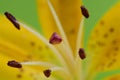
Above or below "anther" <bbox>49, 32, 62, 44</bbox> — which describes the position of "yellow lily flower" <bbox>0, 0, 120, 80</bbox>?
above

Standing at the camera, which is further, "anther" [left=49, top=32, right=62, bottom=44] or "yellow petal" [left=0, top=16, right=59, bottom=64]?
"yellow petal" [left=0, top=16, right=59, bottom=64]

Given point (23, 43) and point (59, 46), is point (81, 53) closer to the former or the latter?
point (59, 46)

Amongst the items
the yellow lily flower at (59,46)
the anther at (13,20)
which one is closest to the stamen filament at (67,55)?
the yellow lily flower at (59,46)

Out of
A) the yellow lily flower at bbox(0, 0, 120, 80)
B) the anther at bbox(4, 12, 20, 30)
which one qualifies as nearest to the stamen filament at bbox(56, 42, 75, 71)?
the yellow lily flower at bbox(0, 0, 120, 80)

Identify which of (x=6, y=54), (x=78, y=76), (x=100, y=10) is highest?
(x=100, y=10)

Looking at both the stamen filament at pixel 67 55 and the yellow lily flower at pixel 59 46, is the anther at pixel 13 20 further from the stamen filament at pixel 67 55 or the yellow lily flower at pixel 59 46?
the stamen filament at pixel 67 55

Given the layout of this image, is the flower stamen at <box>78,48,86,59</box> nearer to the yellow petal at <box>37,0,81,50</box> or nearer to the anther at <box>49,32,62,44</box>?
the anther at <box>49,32,62,44</box>

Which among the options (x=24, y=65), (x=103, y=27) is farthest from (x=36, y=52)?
(x=103, y=27)

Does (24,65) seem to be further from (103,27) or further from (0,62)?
(103,27)
